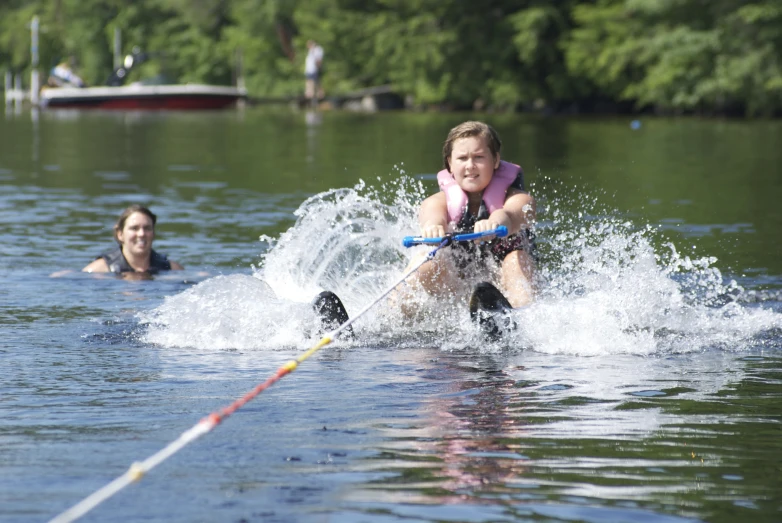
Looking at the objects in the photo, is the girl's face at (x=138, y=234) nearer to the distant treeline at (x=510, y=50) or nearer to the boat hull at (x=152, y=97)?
the distant treeline at (x=510, y=50)

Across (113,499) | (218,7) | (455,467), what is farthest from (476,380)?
(218,7)

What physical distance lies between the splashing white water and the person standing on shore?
1749 inches

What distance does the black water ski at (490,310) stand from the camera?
7344mm

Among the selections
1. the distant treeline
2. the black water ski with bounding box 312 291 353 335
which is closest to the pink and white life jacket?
the black water ski with bounding box 312 291 353 335

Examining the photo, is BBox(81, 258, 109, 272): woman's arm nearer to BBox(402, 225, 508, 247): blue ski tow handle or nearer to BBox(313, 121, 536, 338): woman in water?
BBox(313, 121, 536, 338): woman in water

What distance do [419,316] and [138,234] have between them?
3.41 m

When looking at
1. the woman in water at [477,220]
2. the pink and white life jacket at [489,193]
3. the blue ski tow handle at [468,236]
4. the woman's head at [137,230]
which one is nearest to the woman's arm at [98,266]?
the woman's head at [137,230]

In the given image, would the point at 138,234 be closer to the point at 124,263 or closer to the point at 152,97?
the point at 124,263

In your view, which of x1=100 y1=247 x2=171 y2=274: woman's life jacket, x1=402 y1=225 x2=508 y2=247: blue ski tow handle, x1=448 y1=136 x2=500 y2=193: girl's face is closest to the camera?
x1=402 y1=225 x2=508 y2=247: blue ski tow handle

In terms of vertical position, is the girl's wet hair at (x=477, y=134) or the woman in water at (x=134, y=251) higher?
the girl's wet hair at (x=477, y=134)

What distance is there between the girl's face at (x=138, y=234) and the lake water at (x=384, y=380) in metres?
0.32

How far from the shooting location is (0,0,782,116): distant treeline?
38.4 metres

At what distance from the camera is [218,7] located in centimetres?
6750

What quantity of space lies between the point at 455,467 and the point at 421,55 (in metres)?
42.8
